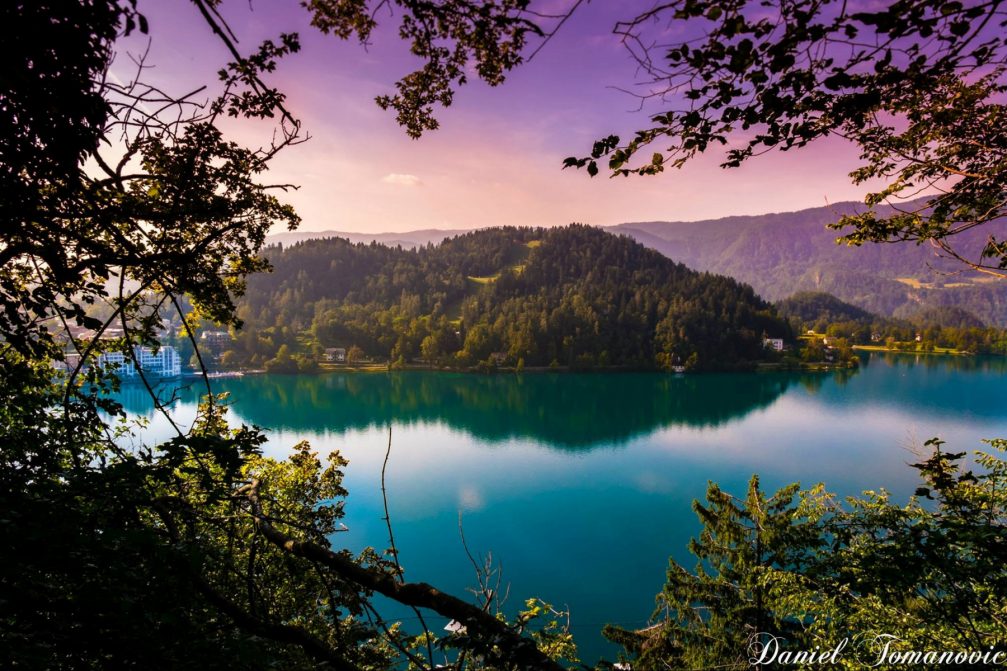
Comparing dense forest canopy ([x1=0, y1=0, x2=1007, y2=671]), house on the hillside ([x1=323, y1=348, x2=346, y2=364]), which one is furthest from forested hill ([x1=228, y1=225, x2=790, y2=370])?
dense forest canopy ([x1=0, y1=0, x2=1007, y2=671])

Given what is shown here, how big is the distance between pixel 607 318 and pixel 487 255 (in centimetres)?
6001

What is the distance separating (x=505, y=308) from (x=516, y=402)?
4264cm

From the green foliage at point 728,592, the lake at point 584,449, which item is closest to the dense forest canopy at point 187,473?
the green foliage at point 728,592

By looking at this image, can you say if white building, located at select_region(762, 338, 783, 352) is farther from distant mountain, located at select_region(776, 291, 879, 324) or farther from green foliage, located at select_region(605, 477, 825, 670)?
green foliage, located at select_region(605, 477, 825, 670)

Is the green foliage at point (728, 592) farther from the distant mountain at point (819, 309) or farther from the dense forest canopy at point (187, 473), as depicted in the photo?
the distant mountain at point (819, 309)

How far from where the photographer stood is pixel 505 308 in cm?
9725

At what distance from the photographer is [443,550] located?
72.1 feet

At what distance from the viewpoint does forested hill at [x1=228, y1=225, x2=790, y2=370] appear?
3285 inches

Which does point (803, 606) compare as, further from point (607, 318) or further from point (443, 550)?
point (607, 318)

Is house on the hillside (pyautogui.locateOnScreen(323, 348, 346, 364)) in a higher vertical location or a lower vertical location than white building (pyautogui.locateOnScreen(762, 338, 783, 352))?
lower

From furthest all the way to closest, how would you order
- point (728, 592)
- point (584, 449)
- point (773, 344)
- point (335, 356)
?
point (773, 344), point (335, 356), point (584, 449), point (728, 592)

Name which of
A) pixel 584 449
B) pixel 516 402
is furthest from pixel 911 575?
pixel 516 402

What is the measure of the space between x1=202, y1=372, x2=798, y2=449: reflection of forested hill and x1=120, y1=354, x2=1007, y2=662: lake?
293mm

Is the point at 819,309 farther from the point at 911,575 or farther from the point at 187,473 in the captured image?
the point at 187,473
